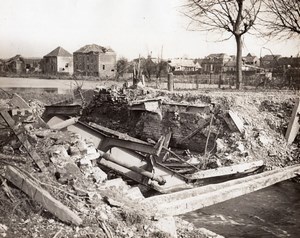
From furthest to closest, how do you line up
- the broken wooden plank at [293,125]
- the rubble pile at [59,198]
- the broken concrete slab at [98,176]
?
the broken wooden plank at [293,125] → the broken concrete slab at [98,176] → the rubble pile at [59,198]

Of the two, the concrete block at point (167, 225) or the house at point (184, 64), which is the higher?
the house at point (184, 64)

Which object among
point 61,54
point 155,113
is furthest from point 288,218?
point 61,54

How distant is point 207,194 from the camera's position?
794cm

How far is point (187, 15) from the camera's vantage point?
64.7 feet

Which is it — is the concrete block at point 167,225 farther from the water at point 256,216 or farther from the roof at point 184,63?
the roof at point 184,63

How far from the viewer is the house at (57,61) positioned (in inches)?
1658

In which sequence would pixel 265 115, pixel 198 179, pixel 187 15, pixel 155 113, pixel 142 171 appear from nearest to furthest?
pixel 142 171 → pixel 198 179 → pixel 265 115 → pixel 155 113 → pixel 187 15

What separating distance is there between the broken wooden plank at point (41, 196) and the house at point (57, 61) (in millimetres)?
37682

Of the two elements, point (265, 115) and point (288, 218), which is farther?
point (265, 115)

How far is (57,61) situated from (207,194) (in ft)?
127

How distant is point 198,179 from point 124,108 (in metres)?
7.23

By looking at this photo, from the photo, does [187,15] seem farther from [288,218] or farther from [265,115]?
[288,218]

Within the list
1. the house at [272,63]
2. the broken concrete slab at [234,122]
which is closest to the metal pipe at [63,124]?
the broken concrete slab at [234,122]

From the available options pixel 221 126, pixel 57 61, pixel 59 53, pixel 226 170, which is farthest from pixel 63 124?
pixel 57 61
